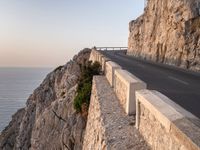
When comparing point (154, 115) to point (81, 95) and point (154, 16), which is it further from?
point (154, 16)

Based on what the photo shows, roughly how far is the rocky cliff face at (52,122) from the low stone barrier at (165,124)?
11.9 m

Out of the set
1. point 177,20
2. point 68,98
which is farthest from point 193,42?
point 68,98

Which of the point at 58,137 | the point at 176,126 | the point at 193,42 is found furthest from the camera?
the point at 193,42

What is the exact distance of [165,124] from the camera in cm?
580

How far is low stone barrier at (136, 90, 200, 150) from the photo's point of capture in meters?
4.99

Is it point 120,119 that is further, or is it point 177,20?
point 177,20

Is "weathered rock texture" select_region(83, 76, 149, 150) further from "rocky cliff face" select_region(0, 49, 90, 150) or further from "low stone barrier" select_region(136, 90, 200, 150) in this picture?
"rocky cliff face" select_region(0, 49, 90, 150)

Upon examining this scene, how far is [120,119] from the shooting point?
9.67 m

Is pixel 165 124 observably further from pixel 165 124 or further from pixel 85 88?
pixel 85 88

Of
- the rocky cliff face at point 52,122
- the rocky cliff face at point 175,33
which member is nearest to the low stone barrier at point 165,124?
the rocky cliff face at point 52,122

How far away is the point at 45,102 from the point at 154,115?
3621cm

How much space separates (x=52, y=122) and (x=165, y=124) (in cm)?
2368

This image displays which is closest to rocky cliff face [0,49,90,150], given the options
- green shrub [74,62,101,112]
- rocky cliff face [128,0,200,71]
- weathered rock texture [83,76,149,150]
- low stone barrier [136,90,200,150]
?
green shrub [74,62,101,112]

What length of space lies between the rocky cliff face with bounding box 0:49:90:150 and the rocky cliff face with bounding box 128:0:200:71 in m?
9.84
